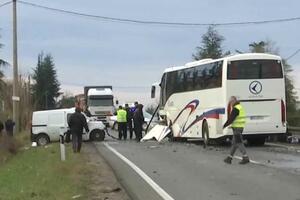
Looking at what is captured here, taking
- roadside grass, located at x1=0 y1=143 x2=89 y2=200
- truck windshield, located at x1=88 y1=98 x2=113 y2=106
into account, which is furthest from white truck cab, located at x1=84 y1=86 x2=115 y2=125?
roadside grass, located at x1=0 y1=143 x2=89 y2=200

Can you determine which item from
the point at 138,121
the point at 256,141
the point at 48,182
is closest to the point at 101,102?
the point at 138,121

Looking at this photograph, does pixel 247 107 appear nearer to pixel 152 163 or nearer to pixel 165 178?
pixel 152 163

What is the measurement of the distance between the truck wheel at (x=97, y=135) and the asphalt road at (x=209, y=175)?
901 centimetres

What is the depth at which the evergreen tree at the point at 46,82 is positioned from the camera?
98188mm

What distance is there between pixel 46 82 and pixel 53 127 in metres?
69.7

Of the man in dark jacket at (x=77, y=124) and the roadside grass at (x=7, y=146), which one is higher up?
the man in dark jacket at (x=77, y=124)

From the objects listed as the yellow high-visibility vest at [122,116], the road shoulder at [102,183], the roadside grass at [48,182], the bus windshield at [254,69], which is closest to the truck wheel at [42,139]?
the yellow high-visibility vest at [122,116]

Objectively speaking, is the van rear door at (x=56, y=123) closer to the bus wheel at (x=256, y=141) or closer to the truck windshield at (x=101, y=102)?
the bus wheel at (x=256, y=141)

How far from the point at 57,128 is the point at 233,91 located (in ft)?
35.8

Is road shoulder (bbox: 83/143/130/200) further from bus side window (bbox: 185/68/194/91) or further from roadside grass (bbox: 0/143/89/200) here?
bus side window (bbox: 185/68/194/91)

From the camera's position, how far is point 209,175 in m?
16.0

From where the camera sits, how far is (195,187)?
13.8 metres

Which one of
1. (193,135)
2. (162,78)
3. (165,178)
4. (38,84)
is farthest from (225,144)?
(38,84)

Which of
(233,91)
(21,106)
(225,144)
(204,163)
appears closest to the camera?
(204,163)
